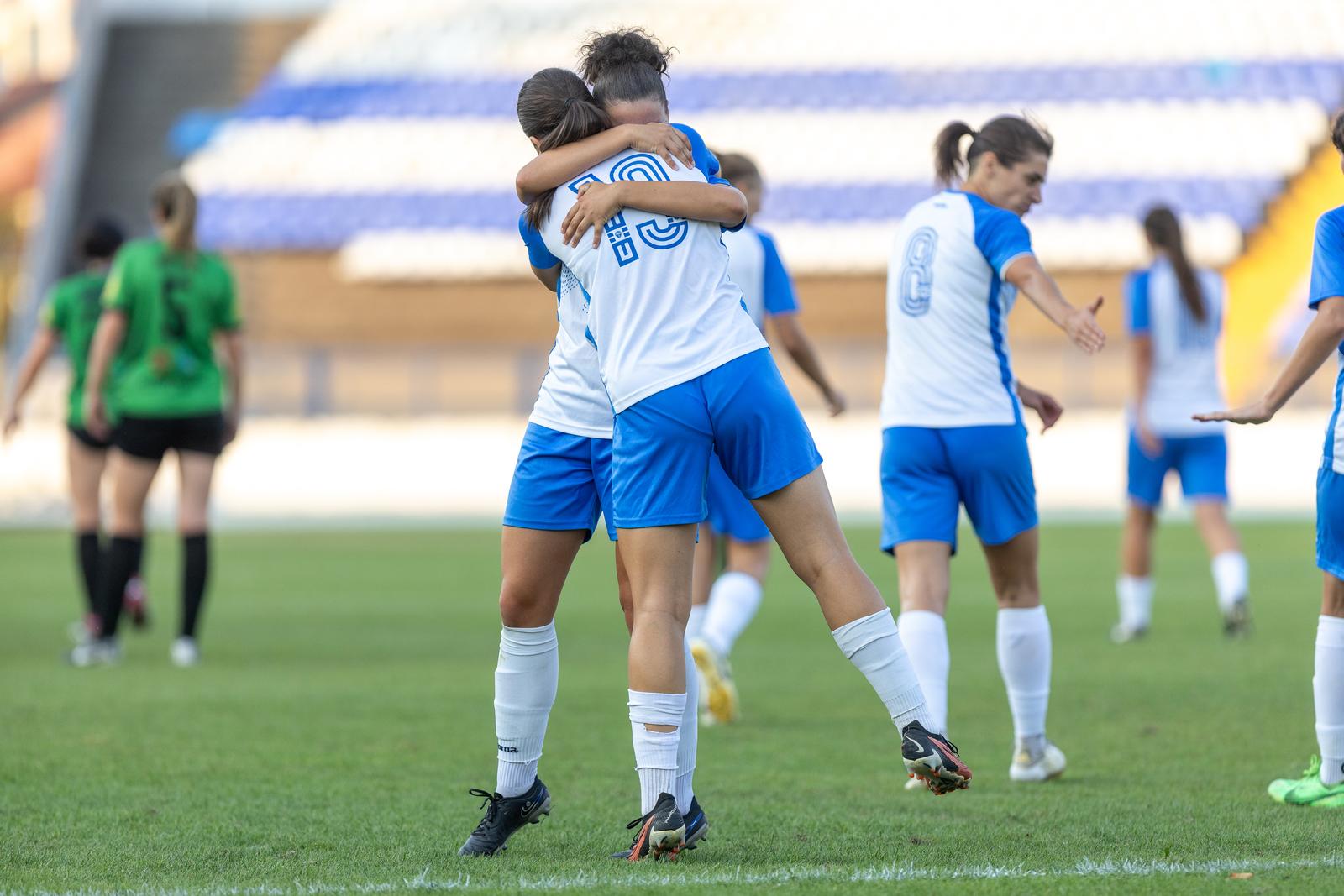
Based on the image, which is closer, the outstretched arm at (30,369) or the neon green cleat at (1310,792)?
the neon green cleat at (1310,792)

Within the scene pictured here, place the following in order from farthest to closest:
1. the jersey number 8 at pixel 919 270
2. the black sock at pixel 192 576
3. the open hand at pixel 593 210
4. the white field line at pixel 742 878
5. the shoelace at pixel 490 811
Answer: the black sock at pixel 192 576 < the jersey number 8 at pixel 919 270 < the shoelace at pixel 490 811 < the open hand at pixel 593 210 < the white field line at pixel 742 878

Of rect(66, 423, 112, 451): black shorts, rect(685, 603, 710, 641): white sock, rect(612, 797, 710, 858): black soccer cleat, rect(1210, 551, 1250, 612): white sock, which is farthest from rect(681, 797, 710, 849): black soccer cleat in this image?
rect(66, 423, 112, 451): black shorts

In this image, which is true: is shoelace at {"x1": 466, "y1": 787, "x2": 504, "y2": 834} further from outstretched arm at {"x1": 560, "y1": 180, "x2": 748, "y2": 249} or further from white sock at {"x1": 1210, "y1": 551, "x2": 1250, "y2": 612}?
white sock at {"x1": 1210, "y1": 551, "x2": 1250, "y2": 612}

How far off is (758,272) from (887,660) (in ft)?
9.40

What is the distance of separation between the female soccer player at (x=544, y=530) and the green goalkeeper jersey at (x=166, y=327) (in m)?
4.65

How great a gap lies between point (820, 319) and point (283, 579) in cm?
2309

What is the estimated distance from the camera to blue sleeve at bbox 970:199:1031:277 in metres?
4.98

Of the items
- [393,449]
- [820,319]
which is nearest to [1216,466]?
[393,449]

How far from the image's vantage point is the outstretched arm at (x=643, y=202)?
4.04m

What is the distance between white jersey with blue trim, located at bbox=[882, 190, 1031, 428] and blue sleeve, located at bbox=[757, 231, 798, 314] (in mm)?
1358

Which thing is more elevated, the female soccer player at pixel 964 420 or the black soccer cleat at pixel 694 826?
the female soccer player at pixel 964 420

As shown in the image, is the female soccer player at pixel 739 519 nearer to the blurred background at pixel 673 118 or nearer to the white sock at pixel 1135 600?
the white sock at pixel 1135 600

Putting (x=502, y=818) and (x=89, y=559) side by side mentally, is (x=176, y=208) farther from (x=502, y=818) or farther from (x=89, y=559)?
(x=502, y=818)

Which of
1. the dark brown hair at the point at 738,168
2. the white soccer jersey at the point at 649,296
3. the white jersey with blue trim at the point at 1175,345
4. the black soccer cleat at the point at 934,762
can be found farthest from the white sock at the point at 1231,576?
the white soccer jersey at the point at 649,296
